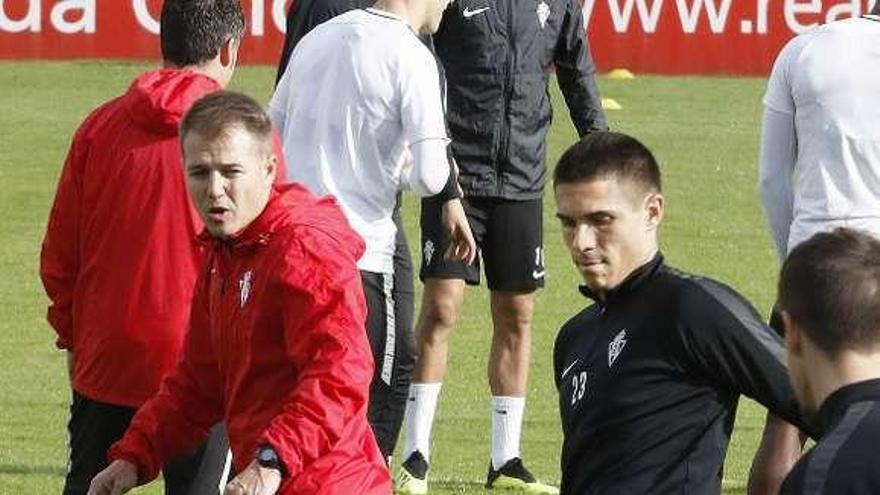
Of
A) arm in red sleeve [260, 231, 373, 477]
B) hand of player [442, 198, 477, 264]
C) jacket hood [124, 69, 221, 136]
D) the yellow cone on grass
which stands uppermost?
jacket hood [124, 69, 221, 136]

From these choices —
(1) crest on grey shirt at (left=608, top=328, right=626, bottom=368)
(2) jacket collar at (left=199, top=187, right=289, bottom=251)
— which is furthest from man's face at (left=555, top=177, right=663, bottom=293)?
(2) jacket collar at (left=199, top=187, right=289, bottom=251)

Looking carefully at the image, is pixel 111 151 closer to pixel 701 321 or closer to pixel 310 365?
pixel 310 365

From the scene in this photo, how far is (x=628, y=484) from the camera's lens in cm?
514

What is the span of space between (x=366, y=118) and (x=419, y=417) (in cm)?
208

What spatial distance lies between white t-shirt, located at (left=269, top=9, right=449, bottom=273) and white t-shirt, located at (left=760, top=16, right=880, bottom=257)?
1.17m

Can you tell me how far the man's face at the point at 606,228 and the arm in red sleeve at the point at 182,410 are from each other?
103 centimetres

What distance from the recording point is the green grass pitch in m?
10.7

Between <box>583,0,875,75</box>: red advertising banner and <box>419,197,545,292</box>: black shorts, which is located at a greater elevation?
<box>419,197,545,292</box>: black shorts

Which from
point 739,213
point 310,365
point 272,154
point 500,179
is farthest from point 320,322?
point 739,213

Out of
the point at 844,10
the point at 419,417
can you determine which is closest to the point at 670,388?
the point at 419,417

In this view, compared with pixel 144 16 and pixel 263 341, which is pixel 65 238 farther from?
pixel 144 16

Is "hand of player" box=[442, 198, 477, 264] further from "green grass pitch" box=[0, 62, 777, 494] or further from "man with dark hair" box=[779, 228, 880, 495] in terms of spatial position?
"man with dark hair" box=[779, 228, 880, 495]

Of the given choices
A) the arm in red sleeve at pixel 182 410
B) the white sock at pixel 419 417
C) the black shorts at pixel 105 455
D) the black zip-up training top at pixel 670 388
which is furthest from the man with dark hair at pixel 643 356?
the white sock at pixel 419 417

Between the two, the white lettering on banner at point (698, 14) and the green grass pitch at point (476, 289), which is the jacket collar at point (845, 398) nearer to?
the green grass pitch at point (476, 289)
